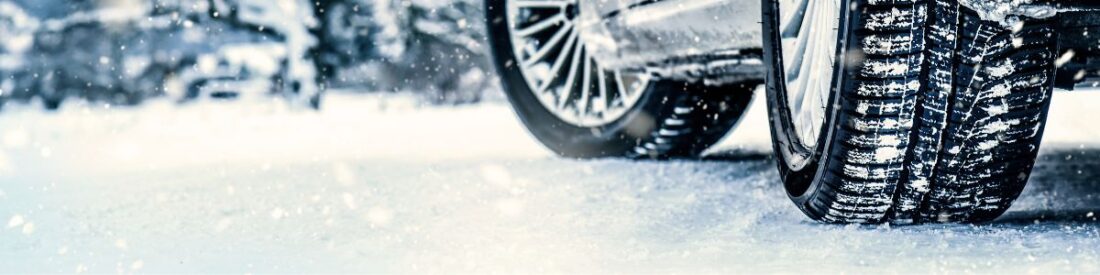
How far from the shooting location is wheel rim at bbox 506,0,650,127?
11.8 feet

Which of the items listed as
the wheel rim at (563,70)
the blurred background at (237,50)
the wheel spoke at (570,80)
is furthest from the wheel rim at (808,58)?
the blurred background at (237,50)

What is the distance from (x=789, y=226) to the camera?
7.20 ft

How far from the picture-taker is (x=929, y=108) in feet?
5.83

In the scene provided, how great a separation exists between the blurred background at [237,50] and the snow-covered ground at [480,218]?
5.67 m

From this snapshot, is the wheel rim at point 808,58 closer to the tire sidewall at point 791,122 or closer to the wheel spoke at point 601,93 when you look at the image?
the tire sidewall at point 791,122

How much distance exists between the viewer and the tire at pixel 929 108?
1.74 metres

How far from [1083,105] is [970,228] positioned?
223 inches

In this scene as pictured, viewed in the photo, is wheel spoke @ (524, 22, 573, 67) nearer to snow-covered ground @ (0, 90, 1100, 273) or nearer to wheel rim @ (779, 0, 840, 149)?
snow-covered ground @ (0, 90, 1100, 273)

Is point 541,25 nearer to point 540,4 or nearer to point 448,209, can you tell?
point 540,4

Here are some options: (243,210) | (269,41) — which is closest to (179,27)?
(269,41)

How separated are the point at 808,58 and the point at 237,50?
36.0 ft

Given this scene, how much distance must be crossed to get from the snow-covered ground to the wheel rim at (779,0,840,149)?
0.21 m

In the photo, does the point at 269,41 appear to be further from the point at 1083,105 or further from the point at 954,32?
the point at 954,32

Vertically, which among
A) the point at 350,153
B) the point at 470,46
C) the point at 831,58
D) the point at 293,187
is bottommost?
the point at 470,46
